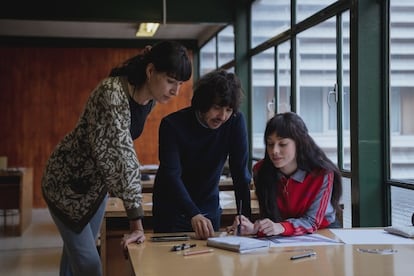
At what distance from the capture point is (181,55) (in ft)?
6.18

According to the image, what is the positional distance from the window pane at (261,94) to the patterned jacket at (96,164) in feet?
13.0

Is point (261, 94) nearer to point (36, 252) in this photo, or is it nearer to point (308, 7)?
point (308, 7)

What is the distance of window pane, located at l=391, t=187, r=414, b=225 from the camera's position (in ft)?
10.9

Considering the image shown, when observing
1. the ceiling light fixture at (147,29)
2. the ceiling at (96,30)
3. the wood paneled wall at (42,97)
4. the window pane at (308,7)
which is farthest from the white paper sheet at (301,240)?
the wood paneled wall at (42,97)

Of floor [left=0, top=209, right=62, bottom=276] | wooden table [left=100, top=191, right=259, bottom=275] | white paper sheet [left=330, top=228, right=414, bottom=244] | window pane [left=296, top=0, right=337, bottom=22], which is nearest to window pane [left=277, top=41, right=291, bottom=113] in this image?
window pane [left=296, top=0, right=337, bottom=22]

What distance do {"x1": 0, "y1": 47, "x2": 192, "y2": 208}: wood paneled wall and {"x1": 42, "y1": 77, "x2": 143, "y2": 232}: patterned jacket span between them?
7027 millimetres

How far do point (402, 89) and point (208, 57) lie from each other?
5.47 metres

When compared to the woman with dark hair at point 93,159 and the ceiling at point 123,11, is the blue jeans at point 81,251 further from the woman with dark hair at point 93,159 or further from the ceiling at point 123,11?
the ceiling at point 123,11

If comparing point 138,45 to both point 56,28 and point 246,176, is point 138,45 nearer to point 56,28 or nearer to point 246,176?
point 56,28

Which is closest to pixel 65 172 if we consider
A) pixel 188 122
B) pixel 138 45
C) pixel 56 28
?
pixel 188 122

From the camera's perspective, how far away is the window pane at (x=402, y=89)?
3.33 m

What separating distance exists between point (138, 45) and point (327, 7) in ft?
17.6

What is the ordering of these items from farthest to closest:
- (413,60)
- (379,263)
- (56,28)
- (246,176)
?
(56,28) < (413,60) < (246,176) < (379,263)

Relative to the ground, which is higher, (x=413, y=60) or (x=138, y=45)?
(x=138, y=45)
